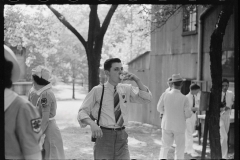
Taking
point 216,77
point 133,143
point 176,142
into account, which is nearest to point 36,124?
point 216,77

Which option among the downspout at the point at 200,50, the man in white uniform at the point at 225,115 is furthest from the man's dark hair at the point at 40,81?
the downspout at the point at 200,50

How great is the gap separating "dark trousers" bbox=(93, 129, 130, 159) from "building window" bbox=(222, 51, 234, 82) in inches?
220

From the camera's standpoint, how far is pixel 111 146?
12.7 feet

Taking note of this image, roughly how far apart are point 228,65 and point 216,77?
11.5 ft

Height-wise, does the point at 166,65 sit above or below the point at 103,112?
above

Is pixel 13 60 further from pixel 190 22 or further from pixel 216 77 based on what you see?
pixel 190 22

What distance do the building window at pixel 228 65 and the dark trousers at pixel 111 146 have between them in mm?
5584

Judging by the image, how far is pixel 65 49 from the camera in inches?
711

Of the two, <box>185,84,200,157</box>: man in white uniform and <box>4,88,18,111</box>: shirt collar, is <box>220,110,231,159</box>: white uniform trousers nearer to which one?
<box>185,84,200,157</box>: man in white uniform

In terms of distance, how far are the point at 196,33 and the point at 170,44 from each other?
4.63 ft

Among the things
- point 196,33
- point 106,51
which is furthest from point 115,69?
point 106,51

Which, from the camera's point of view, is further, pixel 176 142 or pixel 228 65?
pixel 228 65

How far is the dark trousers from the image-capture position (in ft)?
12.7

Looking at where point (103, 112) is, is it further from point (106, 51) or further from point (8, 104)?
point (106, 51)
